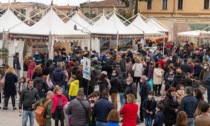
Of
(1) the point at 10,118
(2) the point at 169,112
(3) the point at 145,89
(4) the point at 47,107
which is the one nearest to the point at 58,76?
(1) the point at 10,118

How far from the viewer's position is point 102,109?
1139cm

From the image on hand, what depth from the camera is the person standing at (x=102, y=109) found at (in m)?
11.4

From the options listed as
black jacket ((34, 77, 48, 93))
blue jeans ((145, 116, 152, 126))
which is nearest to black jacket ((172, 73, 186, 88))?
blue jeans ((145, 116, 152, 126))

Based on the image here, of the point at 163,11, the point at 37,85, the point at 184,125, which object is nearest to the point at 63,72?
the point at 37,85

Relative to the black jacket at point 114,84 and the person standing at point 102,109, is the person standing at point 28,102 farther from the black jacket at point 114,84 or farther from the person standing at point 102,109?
the black jacket at point 114,84

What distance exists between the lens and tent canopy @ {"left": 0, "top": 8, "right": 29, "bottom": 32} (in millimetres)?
24797

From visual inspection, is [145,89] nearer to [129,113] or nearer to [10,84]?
[129,113]

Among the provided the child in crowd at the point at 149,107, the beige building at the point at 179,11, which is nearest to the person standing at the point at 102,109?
the child in crowd at the point at 149,107

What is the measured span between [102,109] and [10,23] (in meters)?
16.1

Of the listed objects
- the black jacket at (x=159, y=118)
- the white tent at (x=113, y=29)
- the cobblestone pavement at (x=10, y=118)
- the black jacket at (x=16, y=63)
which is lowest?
Answer: the cobblestone pavement at (x=10, y=118)

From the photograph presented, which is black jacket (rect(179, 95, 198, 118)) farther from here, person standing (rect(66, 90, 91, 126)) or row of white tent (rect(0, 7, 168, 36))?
row of white tent (rect(0, 7, 168, 36))

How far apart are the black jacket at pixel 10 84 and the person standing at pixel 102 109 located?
5.37 metres

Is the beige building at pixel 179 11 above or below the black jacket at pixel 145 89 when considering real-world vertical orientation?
above

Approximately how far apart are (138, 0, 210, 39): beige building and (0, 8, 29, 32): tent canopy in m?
34.1
